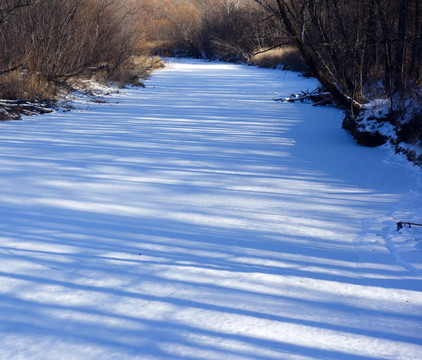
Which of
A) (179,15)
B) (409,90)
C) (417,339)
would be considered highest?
(179,15)

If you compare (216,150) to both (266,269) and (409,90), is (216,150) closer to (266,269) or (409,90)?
(409,90)

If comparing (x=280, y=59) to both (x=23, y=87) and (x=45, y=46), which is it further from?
(x=23, y=87)

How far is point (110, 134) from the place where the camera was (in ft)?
30.7

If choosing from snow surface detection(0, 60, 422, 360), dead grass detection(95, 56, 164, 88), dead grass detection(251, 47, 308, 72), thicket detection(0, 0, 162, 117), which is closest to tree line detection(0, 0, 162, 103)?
thicket detection(0, 0, 162, 117)

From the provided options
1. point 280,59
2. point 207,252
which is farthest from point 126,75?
point 207,252

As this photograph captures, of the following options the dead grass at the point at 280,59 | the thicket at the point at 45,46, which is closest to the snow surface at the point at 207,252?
the thicket at the point at 45,46

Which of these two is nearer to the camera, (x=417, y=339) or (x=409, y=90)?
(x=417, y=339)

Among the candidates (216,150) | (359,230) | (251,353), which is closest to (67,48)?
(216,150)

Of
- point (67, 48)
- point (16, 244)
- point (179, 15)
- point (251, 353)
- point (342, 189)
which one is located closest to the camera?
point (251, 353)

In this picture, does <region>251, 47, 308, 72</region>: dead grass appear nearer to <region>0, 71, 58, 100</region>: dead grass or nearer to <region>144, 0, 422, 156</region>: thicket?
<region>144, 0, 422, 156</region>: thicket

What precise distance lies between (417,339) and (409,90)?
6.76m

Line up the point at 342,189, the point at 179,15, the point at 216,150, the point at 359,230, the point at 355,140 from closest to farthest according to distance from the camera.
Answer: the point at 359,230 < the point at 342,189 < the point at 216,150 < the point at 355,140 < the point at 179,15

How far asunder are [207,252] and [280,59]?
1218 inches

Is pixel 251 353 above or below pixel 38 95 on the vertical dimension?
below
